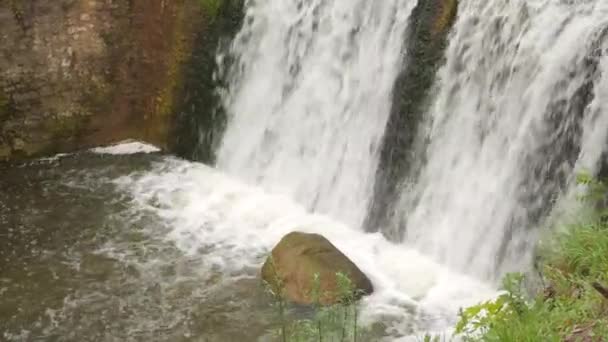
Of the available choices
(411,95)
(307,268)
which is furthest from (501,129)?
(307,268)

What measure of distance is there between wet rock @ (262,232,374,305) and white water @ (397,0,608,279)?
83 centimetres

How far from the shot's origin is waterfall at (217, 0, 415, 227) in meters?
7.16

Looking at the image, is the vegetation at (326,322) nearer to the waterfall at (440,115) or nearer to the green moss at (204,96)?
the waterfall at (440,115)

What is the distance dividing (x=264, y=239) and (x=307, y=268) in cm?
111

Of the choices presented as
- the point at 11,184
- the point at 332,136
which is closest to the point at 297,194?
the point at 332,136

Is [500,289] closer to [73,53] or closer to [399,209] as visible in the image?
[399,209]

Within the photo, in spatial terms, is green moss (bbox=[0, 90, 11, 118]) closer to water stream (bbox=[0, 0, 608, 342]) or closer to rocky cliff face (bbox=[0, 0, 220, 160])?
rocky cliff face (bbox=[0, 0, 220, 160])

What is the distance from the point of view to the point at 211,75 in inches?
340

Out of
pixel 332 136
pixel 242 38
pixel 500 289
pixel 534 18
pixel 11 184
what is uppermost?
pixel 534 18

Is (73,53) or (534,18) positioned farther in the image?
(73,53)

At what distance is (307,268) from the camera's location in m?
5.85

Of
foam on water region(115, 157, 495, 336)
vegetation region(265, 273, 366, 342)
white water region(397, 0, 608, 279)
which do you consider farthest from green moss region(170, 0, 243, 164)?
vegetation region(265, 273, 366, 342)

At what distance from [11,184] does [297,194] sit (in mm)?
3009

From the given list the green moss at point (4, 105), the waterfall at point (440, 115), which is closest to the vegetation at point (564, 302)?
the waterfall at point (440, 115)
